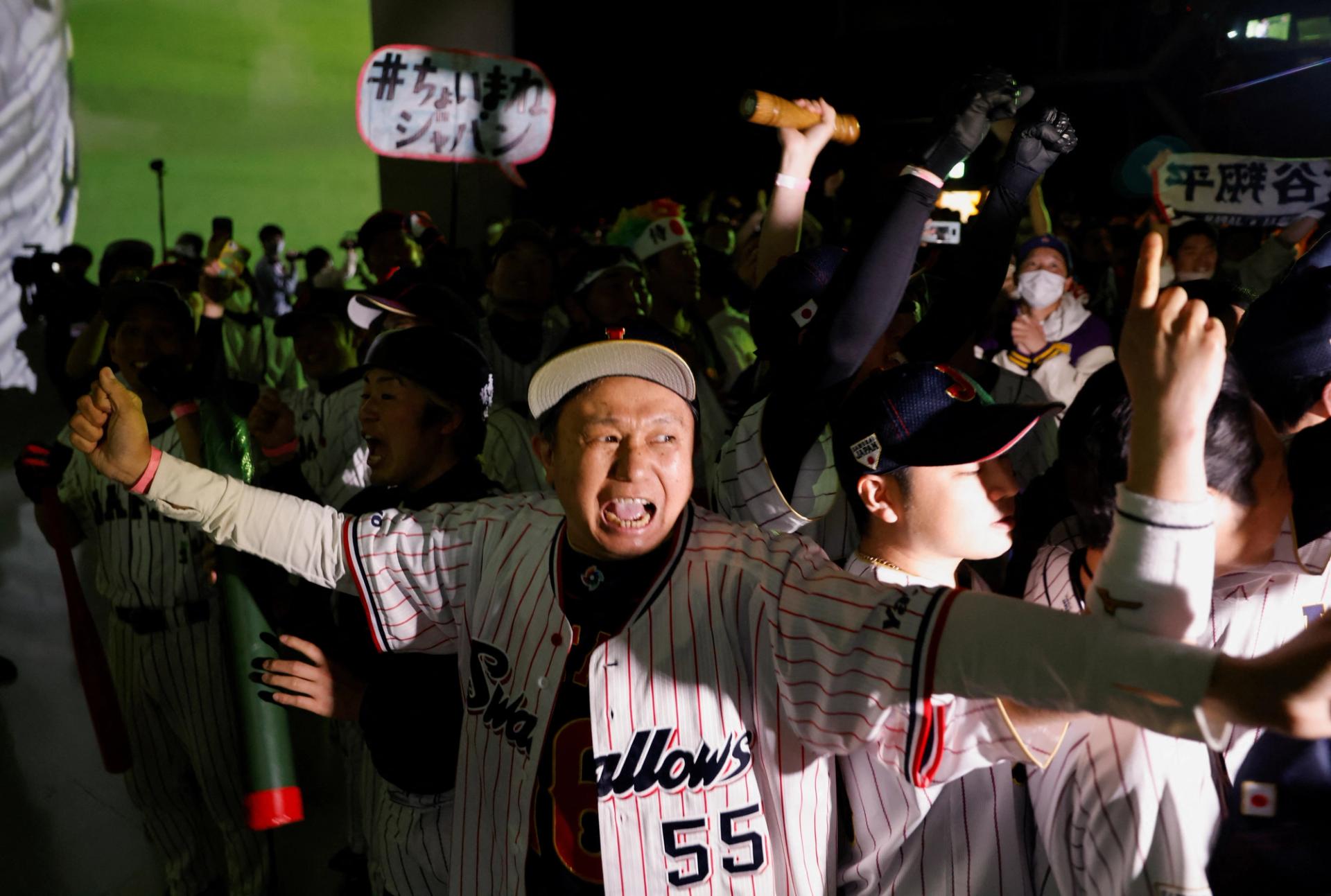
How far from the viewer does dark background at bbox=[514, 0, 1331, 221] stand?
11.5 m

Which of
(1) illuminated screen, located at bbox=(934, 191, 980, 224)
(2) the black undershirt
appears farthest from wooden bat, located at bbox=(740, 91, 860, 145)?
(1) illuminated screen, located at bbox=(934, 191, 980, 224)

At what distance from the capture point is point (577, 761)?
5.02ft

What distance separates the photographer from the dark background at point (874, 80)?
11492mm

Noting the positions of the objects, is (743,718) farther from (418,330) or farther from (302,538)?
(418,330)

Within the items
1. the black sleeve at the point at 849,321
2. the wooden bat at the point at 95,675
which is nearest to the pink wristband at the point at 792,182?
the black sleeve at the point at 849,321

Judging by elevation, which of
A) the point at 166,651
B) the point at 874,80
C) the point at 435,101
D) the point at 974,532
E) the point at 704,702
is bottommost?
the point at 166,651

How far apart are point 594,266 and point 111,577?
2218mm

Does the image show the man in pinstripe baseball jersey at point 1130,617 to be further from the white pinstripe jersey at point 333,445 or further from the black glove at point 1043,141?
the white pinstripe jersey at point 333,445

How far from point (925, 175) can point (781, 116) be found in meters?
0.53

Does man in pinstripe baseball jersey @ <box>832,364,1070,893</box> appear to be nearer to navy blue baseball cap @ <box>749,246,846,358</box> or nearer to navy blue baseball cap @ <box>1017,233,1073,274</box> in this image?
navy blue baseball cap @ <box>749,246,846,358</box>

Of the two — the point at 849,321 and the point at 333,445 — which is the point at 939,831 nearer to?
the point at 849,321

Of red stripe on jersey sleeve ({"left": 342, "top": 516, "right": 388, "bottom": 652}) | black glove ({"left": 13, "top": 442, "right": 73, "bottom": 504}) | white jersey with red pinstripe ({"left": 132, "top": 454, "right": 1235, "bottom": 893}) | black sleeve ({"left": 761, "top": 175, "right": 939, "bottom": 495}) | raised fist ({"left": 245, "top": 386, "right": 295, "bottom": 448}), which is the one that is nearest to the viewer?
white jersey with red pinstripe ({"left": 132, "top": 454, "right": 1235, "bottom": 893})

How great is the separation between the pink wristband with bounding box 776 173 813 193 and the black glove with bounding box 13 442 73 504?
2.43m

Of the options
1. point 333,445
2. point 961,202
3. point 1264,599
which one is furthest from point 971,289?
point 961,202
